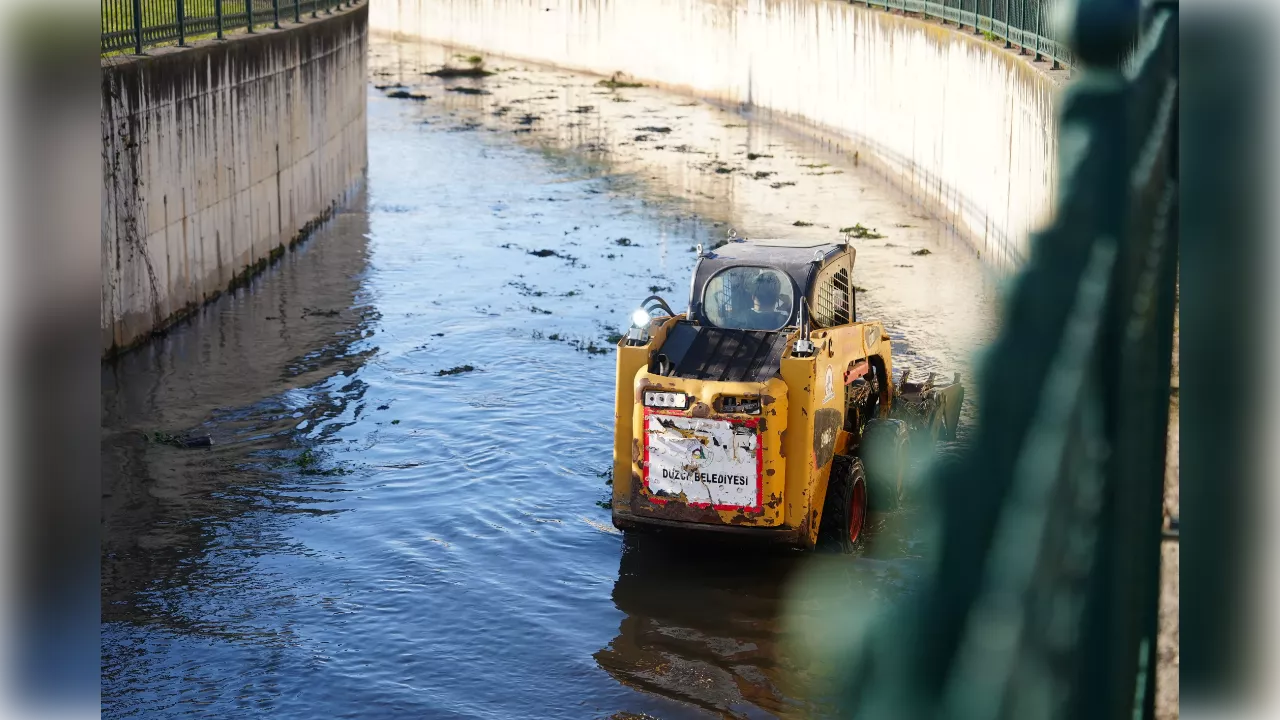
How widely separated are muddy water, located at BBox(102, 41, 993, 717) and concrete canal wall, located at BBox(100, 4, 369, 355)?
0.79 metres

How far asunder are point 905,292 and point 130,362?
45.6 ft

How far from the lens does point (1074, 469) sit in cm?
127

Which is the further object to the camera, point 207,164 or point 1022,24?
point 1022,24

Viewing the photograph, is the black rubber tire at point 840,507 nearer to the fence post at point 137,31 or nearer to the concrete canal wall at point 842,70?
the concrete canal wall at point 842,70

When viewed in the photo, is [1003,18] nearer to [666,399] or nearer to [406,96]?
[666,399]

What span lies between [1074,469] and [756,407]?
11707 millimetres

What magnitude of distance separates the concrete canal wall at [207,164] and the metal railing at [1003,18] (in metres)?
13.9

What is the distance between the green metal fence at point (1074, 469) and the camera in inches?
44.4

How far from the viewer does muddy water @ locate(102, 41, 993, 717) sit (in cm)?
1262

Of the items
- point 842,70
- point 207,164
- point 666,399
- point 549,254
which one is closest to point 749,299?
point 666,399

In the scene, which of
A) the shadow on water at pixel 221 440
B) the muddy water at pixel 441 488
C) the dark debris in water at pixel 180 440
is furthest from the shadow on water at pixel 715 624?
the dark debris in water at pixel 180 440

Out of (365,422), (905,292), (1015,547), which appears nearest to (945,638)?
(1015,547)

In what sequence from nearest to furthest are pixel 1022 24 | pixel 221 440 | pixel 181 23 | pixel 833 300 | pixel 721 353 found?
pixel 721 353
pixel 833 300
pixel 221 440
pixel 181 23
pixel 1022 24
